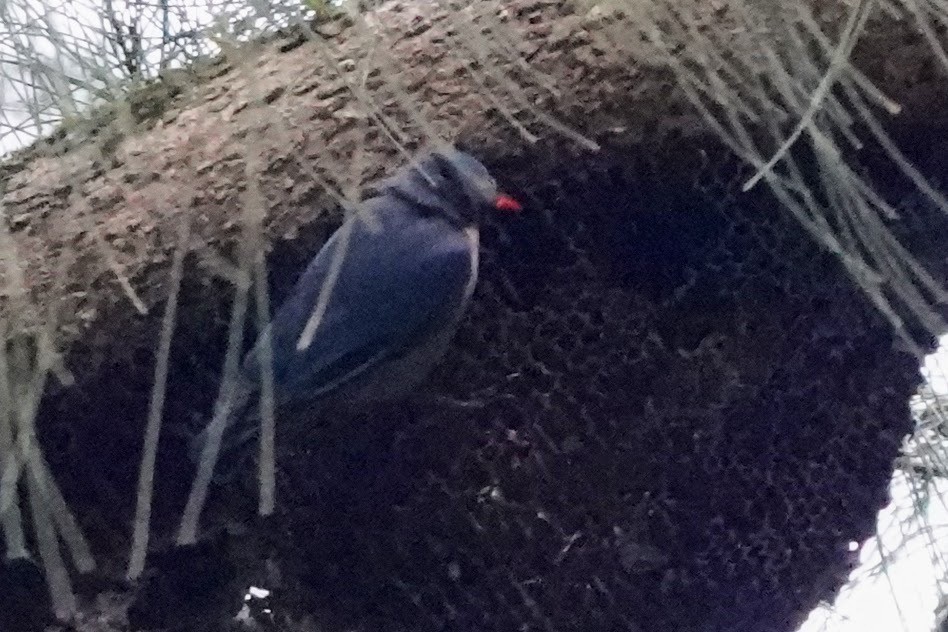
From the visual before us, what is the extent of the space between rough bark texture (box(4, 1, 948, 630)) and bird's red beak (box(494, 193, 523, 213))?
0.02 meters

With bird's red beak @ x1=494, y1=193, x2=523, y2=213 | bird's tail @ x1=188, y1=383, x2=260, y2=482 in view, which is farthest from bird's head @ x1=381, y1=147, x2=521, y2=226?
bird's tail @ x1=188, y1=383, x2=260, y2=482

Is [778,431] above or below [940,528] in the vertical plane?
above

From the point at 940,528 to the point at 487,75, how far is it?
2.13 feet

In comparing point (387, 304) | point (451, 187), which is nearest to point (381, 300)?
point (387, 304)

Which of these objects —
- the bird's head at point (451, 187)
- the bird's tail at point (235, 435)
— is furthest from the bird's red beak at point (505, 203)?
the bird's tail at point (235, 435)

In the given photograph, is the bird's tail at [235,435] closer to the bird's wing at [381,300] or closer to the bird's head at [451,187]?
the bird's wing at [381,300]

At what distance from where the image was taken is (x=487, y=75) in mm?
958

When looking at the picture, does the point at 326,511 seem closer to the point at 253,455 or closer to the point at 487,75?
the point at 253,455

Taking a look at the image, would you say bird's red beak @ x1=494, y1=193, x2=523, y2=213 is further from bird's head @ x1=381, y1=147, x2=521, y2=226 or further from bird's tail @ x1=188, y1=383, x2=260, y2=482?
bird's tail @ x1=188, y1=383, x2=260, y2=482

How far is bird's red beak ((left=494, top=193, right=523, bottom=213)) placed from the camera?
1.02 meters

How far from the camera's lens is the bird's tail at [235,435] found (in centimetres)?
98

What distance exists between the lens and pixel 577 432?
3.58 ft

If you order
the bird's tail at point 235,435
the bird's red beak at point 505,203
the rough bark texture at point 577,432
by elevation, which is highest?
the bird's red beak at point 505,203

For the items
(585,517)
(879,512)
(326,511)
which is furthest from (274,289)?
(879,512)
